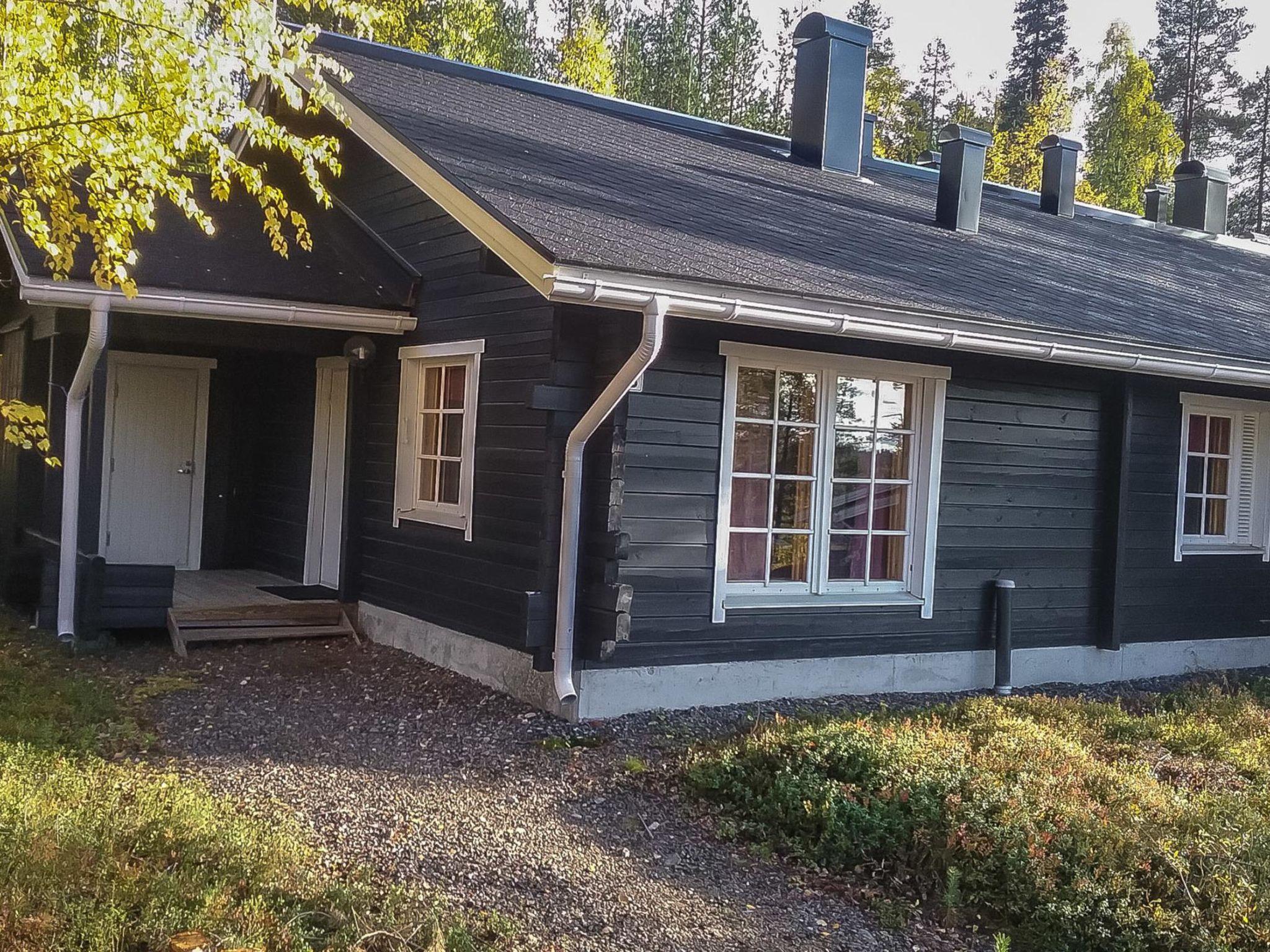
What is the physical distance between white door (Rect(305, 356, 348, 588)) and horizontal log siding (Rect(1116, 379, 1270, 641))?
6.02 metres

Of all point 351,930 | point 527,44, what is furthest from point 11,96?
point 527,44

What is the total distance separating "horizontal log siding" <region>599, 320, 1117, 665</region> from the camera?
7.11 metres

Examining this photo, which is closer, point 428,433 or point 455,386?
point 455,386

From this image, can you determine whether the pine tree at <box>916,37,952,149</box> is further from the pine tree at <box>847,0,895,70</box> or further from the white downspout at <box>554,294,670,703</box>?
the white downspout at <box>554,294,670,703</box>

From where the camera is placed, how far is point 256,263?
28.9 feet

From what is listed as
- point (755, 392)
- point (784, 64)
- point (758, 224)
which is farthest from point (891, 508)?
point (784, 64)

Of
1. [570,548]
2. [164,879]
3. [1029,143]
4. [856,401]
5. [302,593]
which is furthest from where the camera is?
[1029,143]

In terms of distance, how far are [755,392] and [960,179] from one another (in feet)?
14.5

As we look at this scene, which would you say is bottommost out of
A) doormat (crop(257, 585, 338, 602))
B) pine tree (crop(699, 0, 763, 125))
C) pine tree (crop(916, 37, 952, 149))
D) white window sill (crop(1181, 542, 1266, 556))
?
doormat (crop(257, 585, 338, 602))

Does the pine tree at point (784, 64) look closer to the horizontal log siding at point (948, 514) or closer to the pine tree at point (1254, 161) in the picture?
the pine tree at point (1254, 161)

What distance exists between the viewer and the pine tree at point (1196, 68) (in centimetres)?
3719

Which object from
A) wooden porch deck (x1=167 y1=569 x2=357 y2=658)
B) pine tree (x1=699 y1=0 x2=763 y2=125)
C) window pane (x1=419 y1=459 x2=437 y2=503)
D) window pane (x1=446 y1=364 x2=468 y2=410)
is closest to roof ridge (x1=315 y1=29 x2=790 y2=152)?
window pane (x1=446 y1=364 x2=468 y2=410)

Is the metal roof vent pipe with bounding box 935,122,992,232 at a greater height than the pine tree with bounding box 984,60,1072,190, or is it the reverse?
the pine tree with bounding box 984,60,1072,190

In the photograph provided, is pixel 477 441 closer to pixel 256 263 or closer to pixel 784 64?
pixel 256 263
